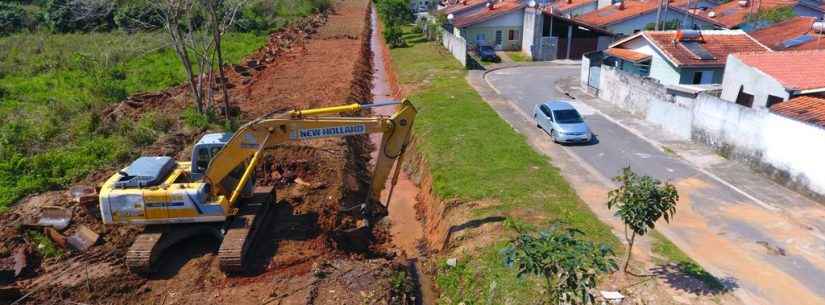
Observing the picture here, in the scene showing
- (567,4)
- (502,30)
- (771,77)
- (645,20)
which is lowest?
(771,77)

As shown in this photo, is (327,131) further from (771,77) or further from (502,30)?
(502,30)

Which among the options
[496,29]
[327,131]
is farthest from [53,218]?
[496,29]

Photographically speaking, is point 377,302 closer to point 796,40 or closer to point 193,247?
point 193,247

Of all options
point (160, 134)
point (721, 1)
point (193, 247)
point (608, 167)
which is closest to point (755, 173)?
point (608, 167)

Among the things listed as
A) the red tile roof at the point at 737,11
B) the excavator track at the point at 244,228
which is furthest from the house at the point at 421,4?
the excavator track at the point at 244,228

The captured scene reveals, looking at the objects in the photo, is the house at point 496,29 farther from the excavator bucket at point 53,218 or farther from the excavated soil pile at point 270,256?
the excavator bucket at point 53,218
